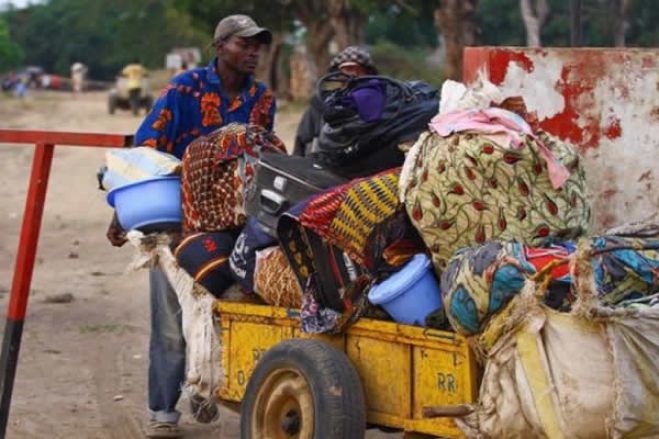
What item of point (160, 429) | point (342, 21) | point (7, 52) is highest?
point (160, 429)

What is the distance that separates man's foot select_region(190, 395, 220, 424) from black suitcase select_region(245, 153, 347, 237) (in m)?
0.82

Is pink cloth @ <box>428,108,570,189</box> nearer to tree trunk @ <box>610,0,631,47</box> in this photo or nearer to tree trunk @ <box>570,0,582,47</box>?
tree trunk @ <box>570,0,582,47</box>

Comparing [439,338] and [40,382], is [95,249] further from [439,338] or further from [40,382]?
[439,338]

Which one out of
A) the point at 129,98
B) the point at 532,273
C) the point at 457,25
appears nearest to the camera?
the point at 532,273

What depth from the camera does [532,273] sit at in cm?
466

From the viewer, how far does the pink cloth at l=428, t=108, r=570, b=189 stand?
16.8 ft

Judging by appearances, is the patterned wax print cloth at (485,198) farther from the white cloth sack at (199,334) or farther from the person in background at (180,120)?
the person in background at (180,120)

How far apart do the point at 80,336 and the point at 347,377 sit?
4995 mm

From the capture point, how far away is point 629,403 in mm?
4391

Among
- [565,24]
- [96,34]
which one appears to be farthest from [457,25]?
[96,34]

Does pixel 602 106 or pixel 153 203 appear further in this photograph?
pixel 153 203

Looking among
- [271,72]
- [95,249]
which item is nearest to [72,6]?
[271,72]

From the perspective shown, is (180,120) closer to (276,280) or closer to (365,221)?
(276,280)

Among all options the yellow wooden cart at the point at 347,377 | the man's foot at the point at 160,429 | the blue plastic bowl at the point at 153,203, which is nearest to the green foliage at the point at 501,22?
the man's foot at the point at 160,429
